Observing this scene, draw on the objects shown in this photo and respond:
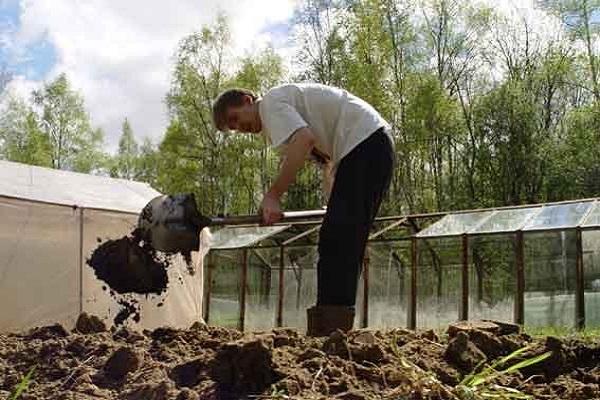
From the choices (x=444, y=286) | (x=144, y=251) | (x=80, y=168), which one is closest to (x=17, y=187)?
(x=144, y=251)

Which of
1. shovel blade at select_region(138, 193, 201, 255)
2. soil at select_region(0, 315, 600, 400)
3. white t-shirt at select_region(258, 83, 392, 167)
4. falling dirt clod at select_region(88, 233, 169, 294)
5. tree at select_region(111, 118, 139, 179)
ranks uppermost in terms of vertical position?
tree at select_region(111, 118, 139, 179)

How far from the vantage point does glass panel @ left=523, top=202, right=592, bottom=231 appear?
11.6m

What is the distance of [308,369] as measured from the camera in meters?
2.42

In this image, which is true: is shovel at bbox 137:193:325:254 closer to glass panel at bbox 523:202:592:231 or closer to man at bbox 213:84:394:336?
man at bbox 213:84:394:336

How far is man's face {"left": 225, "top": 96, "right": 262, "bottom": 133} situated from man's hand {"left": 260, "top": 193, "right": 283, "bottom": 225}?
0.42 metres

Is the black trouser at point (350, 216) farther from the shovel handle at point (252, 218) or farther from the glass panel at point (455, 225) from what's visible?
the glass panel at point (455, 225)

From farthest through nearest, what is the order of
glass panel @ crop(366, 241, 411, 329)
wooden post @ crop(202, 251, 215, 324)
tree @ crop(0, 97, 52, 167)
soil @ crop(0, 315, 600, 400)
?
tree @ crop(0, 97, 52, 167) < wooden post @ crop(202, 251, 215, 324) < glass panel @ crop(366, 241, 411, 329) < soil @ crop(0, 315, 600, 400)

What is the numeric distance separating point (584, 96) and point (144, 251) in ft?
69.7

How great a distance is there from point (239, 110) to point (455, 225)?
30.4 feet

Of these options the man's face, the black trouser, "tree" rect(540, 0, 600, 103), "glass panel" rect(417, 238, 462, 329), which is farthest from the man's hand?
"tree" rect(540, 0, 600, 103)

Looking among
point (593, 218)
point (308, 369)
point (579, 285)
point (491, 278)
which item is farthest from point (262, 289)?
point (308, 369)

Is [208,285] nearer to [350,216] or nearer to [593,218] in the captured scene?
[593,218]

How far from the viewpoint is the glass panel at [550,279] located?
11547 mm

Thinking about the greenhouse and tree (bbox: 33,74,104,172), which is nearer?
the greenhouse
